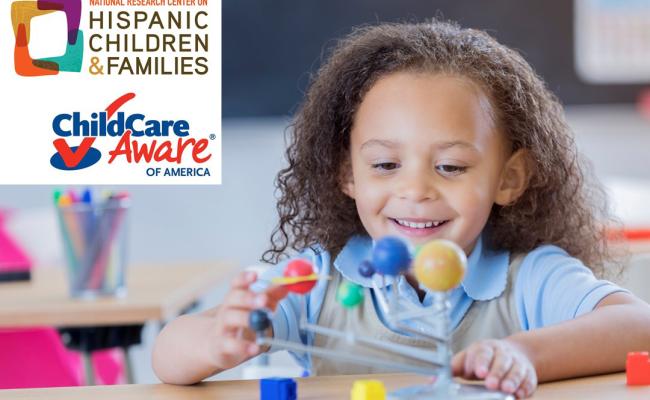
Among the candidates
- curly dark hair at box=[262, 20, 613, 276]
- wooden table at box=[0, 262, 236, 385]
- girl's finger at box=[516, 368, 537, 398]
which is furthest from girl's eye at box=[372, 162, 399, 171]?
wooden table at box=[0, 262, 236, 385]

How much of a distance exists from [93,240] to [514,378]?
1.05 m

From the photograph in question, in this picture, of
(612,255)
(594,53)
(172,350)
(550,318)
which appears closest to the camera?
(172,350)

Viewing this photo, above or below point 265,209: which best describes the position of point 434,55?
above

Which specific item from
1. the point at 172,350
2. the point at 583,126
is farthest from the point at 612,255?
A: the point at 583,126

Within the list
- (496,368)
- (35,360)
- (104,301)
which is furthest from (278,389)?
(35,360)

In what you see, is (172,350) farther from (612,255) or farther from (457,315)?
(612,255)

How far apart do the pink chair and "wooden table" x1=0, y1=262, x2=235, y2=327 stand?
14cm

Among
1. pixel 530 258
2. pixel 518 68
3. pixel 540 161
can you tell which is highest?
pixel 518 68

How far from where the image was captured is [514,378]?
0.81m

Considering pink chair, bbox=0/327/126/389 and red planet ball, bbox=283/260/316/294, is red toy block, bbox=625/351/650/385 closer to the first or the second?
red planet ball, bbox=283/260/316/294

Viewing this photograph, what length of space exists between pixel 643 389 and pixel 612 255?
524 millimetres

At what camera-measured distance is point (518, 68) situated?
3.87 feet

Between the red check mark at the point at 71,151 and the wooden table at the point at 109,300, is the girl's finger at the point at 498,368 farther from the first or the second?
the wooden table at the point at 109,300

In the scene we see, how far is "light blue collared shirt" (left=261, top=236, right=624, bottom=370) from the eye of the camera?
1.09m
